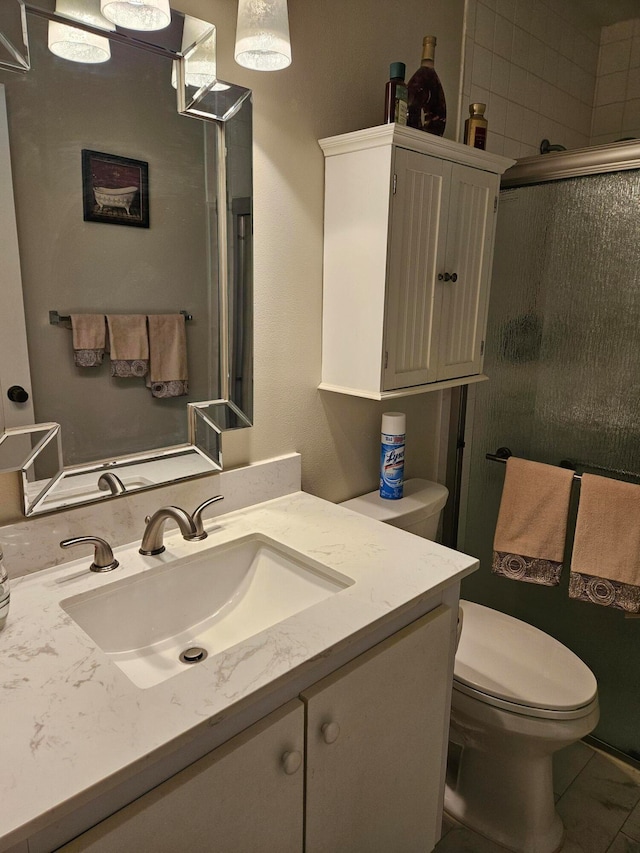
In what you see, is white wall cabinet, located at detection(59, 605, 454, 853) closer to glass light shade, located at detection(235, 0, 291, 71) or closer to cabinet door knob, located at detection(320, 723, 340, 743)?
cabinet door knob, located at detection(320, 723, 340, 743)

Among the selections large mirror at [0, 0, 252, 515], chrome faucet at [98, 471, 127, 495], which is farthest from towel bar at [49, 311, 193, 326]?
chrome faucet at [98, 471, 127, 495]

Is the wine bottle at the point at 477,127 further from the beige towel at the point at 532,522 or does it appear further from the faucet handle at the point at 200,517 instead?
the faucet handle at the point at 200,517

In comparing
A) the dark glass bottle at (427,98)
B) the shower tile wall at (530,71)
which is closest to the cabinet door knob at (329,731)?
the dark glass bottle at (427,98)

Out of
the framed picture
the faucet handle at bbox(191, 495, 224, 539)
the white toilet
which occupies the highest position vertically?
the framed picture

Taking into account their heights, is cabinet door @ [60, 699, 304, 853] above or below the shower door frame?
below

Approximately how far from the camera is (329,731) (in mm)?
903

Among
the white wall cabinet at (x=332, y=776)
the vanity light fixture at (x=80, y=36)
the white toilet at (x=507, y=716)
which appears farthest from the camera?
the white toilet at (x=507, y=716)

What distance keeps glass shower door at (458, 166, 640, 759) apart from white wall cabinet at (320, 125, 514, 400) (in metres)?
0.29

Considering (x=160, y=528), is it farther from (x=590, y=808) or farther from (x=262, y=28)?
(x=590, y=808)

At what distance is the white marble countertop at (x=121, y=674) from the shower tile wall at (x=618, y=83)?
204 centimetres

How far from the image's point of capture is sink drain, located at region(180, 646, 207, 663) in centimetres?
102

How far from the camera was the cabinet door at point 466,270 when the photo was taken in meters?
1.48

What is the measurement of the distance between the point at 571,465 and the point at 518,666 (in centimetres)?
62

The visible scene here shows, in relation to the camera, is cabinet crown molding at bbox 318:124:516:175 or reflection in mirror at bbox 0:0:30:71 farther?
cabinet crown molding at bbox 318:124:516:175
